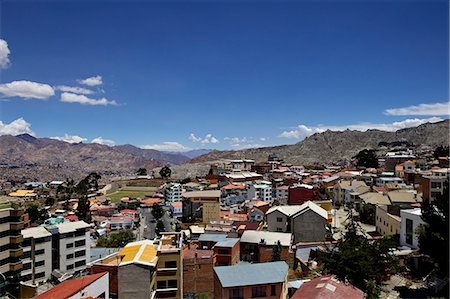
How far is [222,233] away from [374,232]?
33.9ft

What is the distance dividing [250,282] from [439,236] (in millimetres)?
7066

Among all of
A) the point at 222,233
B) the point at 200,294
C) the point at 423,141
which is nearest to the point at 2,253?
the point at 200,294

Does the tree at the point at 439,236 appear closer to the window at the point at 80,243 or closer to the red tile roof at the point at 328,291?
the red tile roof at the point at 328,291

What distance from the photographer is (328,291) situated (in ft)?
36.1

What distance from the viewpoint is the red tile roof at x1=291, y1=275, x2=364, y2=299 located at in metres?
10.9

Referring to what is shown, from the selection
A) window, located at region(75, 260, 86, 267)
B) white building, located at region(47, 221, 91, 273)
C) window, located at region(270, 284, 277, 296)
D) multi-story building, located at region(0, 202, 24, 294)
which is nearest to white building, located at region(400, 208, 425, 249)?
window, located at region(270, 284, 277, 296)

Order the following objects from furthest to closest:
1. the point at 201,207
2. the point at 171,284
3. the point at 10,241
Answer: the point at 201,207 → the point at 10,241 → the point at 171,284

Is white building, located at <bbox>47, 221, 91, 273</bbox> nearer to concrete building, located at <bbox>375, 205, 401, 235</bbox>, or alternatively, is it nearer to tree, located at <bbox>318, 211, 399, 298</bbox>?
tree, located at <bbox>318, 211, 399, 298</bbox>

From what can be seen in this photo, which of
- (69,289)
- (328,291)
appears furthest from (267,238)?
(69,289)

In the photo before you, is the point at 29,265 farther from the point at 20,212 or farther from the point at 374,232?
the point at 374,232

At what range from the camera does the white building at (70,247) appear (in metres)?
24.9

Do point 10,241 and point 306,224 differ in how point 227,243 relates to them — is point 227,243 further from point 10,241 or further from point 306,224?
point 10,241

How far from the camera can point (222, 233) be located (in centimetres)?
2530

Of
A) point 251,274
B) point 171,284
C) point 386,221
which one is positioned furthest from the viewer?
point 386,221
